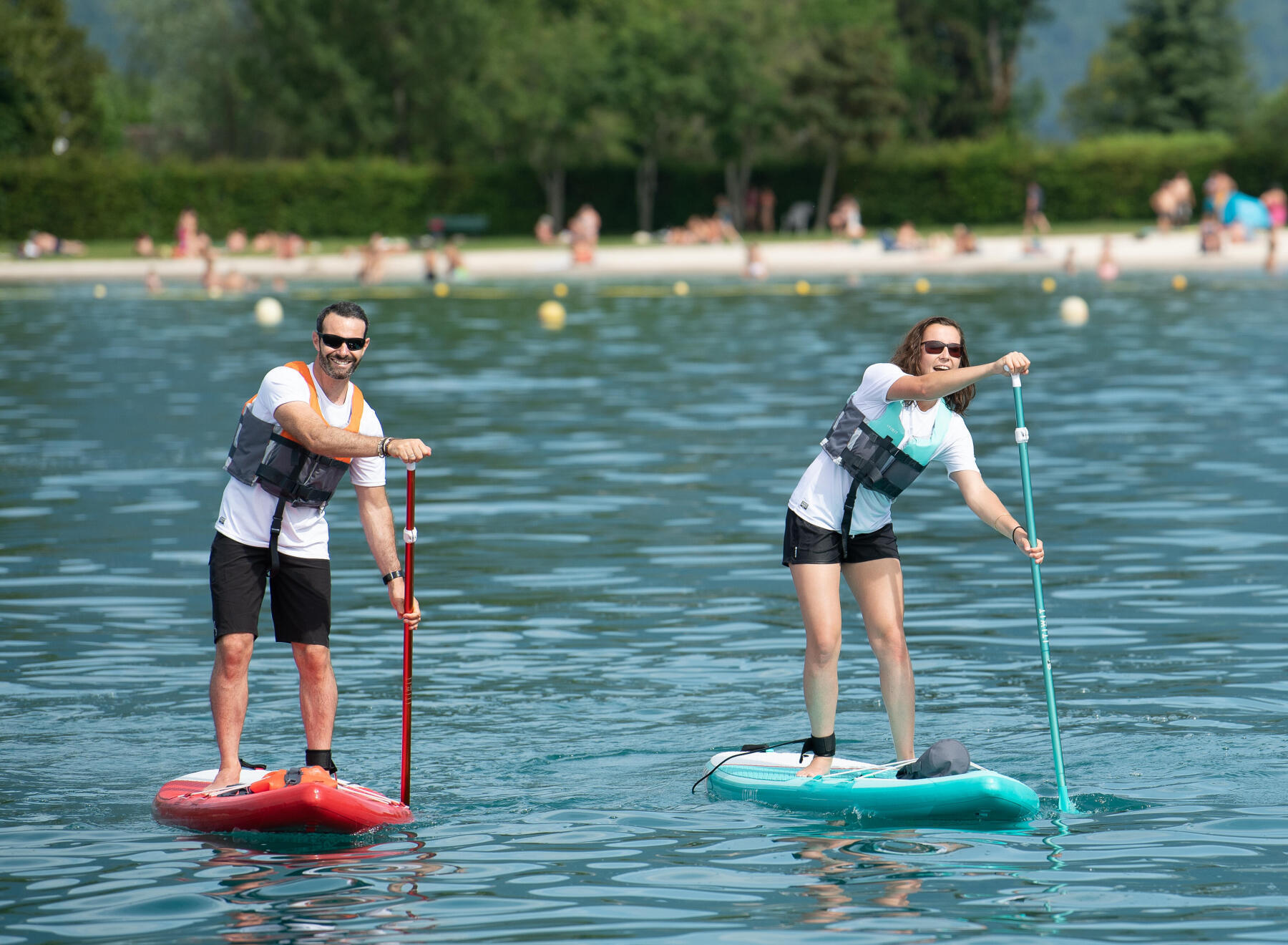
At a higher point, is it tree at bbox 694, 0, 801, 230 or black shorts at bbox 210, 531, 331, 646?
tree at bbox 694, 0, 801, 230

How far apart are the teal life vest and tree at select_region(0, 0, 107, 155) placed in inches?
2725

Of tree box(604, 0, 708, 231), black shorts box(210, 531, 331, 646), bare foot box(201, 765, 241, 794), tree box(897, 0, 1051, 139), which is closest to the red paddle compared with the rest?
black shorts box(210, 531, 331, 646)

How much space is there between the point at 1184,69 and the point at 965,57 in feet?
37.8

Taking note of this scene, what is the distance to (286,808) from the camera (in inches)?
322

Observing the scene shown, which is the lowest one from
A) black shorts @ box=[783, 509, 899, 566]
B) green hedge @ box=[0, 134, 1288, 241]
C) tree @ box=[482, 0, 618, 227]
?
black shorts @ box=[783, 509, 899, 566]

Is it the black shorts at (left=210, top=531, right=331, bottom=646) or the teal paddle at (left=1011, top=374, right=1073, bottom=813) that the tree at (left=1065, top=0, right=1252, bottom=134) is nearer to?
the teal paddle at (left=1011, top=374, right=1073, bottom=813)

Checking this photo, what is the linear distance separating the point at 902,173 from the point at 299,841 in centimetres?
6466

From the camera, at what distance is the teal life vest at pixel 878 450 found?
8.27 metres

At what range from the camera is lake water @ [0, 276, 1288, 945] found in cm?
731

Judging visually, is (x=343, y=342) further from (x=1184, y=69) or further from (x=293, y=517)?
(x=1184, y=69)

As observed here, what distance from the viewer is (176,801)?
330 inches

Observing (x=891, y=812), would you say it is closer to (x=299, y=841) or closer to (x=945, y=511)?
(x=299, y=841)

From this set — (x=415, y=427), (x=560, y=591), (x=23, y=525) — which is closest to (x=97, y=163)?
(x=415, y=427)

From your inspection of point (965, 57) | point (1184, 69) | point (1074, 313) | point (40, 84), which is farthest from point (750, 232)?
point (1074, 313)
